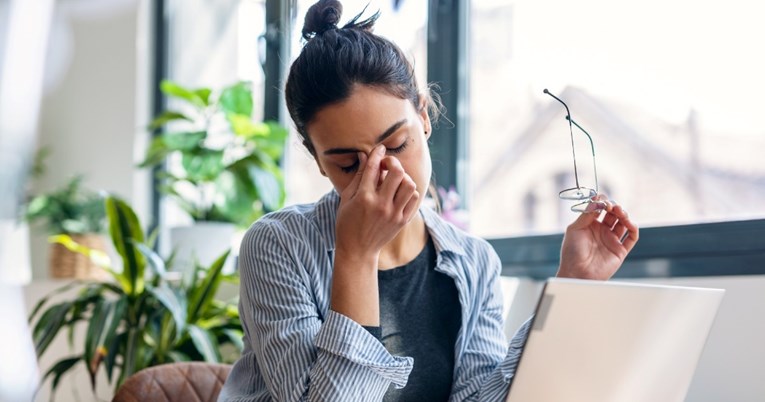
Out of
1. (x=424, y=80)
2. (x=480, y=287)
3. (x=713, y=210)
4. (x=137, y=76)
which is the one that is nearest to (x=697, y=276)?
(x=713, y=210)

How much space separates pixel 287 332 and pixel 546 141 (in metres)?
1.12

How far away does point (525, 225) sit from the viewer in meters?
2.19

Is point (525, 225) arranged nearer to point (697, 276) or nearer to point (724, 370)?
point (697, 276)

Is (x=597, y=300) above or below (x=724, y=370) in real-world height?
above

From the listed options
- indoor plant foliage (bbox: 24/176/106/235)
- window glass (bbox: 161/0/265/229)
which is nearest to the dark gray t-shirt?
window glass (bbox: 161/0/265/229)

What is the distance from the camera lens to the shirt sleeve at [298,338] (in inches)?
44.0

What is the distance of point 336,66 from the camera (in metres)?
1.26

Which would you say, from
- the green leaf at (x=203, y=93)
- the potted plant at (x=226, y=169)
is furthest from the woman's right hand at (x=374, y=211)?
the green leaf at (x=203, y=93)

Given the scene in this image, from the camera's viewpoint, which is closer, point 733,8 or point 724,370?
point 724,370

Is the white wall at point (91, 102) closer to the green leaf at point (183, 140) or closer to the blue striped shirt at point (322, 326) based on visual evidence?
the green leaf at point (183, 140)

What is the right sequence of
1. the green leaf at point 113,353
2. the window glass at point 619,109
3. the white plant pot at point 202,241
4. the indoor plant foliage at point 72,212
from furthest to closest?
the indoor plant foliage at point 72,212 < the white plant pot at point 202,241 < the green leaf at point 113,353 < the window glass at point 619,109

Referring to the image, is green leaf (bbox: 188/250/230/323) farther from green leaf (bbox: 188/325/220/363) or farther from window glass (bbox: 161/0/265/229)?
window glass (bbox: 161/0/265/229)

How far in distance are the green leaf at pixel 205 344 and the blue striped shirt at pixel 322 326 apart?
93 cm

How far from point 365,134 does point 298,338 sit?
28 cm
